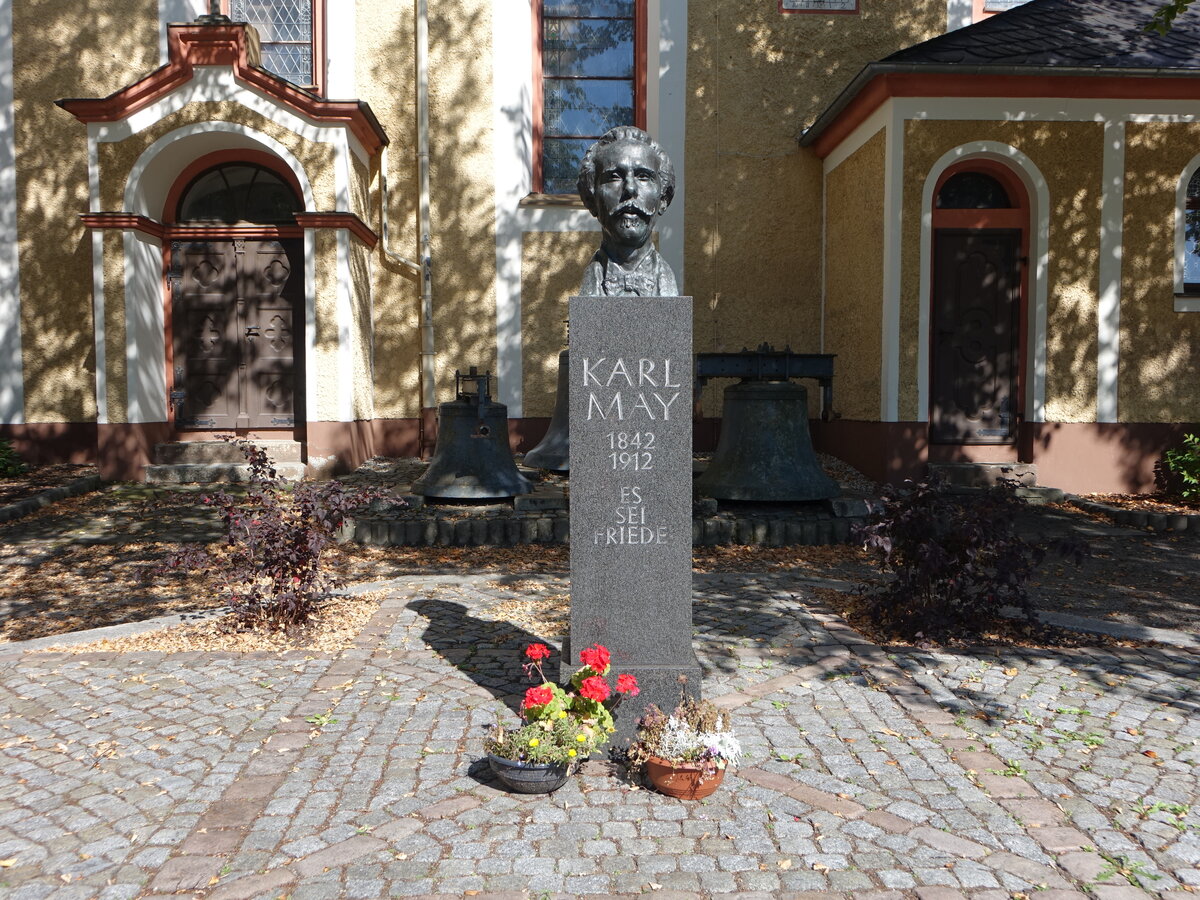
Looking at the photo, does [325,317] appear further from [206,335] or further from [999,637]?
[999,637]

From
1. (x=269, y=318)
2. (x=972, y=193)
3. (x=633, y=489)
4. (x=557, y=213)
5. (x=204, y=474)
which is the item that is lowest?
(x=204, y=474)

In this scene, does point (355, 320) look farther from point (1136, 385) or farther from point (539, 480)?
point (1136, 385)

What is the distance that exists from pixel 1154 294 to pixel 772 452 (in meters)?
5.22

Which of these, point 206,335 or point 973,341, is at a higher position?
point 206,335

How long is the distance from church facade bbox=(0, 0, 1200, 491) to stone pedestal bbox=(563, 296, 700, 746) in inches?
269

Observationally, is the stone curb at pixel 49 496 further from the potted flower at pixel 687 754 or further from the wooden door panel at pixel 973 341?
the wooden door panel at pixel 973 341

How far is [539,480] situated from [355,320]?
319 cm

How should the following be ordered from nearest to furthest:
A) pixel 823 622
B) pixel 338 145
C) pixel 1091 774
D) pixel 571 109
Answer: pixel 1091 774 < pixel 823 622 < pixel 338 145 < pixel 571 109

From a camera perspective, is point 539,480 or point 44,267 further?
point 44,267

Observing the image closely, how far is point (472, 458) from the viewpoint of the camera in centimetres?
849

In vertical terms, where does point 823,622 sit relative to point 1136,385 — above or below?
below

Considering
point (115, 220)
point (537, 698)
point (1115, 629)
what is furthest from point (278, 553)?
point (115, 220)

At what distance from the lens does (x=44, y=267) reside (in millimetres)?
12000

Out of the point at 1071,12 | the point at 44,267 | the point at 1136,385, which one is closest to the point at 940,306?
the point at 1136,385
